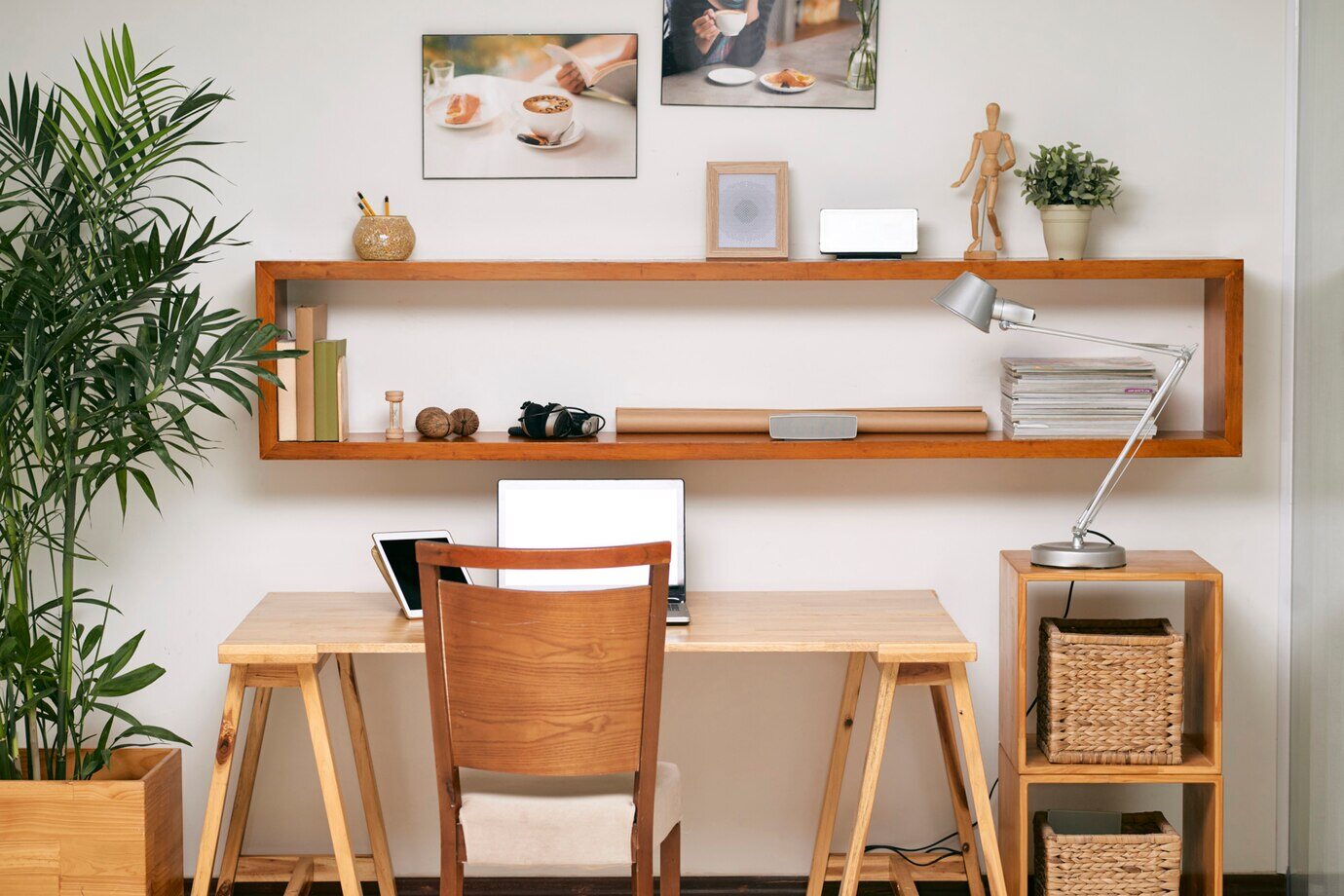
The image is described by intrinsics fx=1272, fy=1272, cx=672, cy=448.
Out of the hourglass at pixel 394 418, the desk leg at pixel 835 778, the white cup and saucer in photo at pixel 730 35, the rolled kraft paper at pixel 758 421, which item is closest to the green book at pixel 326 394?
the hourglass at pixel 394 418

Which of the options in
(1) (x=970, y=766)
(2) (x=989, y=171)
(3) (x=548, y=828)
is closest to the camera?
(3) (x=548, y=828)

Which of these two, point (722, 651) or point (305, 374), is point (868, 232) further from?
point (305, 374)

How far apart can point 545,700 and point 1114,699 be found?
1207mm

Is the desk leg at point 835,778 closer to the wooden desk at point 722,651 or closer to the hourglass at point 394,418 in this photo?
the wooden desk at point 722,651

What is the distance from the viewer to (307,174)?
9.22 feet

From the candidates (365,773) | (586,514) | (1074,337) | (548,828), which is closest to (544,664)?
(548,828)

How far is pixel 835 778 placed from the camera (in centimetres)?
274

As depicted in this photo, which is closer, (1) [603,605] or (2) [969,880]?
(1) [603,605]

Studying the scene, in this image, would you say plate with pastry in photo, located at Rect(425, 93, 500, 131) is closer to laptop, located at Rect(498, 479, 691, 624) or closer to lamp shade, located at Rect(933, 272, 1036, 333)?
laptop, located at Rect(498, 479, 691, 624)

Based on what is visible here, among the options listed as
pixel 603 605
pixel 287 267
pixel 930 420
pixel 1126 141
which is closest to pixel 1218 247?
pixel 1126 141

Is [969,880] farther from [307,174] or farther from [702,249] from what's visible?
[307,174]

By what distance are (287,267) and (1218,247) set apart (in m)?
2.01

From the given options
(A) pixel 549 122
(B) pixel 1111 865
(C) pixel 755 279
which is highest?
(A) pixel 549 122

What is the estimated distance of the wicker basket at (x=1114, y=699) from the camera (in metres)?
2.52
